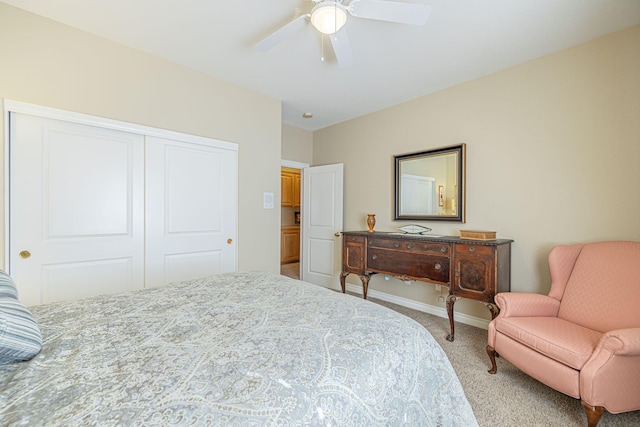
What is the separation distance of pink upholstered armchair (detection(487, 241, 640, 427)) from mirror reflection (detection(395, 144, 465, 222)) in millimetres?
1074

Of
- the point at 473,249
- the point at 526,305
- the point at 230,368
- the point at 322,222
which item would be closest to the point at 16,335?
the point at 230,368

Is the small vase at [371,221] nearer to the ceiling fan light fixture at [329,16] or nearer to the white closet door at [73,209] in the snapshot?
the ceiling fan light fixture at [329,16]

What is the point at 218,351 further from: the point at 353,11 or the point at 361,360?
the point at 353,11

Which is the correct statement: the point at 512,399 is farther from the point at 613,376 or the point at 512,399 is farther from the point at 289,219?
the point at 289,219

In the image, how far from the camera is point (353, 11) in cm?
163

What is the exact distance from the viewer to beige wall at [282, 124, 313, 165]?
432cm

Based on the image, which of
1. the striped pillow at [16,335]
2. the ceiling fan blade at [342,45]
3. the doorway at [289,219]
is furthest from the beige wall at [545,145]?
the doorway at [289,219]

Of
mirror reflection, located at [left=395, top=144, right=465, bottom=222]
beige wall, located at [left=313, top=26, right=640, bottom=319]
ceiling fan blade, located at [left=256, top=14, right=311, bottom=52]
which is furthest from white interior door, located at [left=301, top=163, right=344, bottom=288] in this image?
ceiling fan blade, located at [left=256, top=14, right=311, bottom=52]

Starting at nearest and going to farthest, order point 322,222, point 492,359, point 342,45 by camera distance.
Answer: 1. point 342,45
2. point 492,359
3. point 322,222

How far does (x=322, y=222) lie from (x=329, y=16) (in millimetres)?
2965

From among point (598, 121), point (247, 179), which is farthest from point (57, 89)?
point (598, 121)

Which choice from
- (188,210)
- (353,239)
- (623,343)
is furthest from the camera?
(353,239)

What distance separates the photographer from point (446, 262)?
2.59 m

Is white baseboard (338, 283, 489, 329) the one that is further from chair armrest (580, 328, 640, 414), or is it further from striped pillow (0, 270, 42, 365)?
striped pillow (0, 270, 42, 365)
